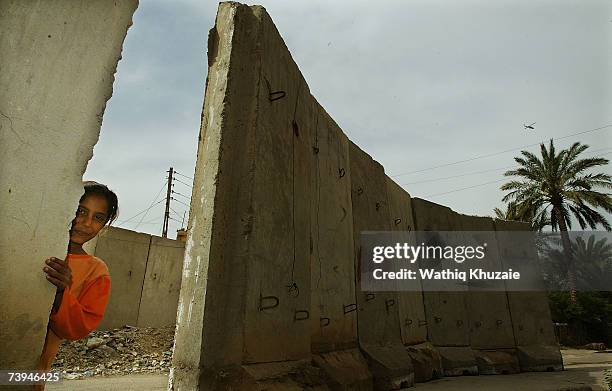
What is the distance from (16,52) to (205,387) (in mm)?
1639

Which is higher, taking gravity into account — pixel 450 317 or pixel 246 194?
pixel 246 194

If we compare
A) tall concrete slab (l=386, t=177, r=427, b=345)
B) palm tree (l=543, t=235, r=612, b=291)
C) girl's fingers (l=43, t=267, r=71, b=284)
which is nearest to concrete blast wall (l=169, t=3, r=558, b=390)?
tall concrete slab (l=386, t=177, r=427, b=345)

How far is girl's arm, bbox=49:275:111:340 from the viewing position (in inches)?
72.1

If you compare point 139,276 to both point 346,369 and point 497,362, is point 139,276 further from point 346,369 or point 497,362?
point 346,369

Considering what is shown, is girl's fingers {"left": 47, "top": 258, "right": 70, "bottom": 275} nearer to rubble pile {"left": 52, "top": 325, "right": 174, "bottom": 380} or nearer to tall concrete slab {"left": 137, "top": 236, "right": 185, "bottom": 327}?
rubble pile {"left": 52, "top": 325, "right": 174, "bottom": 380}

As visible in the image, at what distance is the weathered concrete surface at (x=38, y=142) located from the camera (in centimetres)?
159

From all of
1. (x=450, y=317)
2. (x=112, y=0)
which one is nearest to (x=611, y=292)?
(x=450, y=317)

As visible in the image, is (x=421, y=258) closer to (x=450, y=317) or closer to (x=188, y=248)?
(x=450, y=317)

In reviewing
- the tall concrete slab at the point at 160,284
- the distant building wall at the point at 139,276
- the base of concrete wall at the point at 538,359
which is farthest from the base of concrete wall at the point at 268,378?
the tall concrete slab at the point at 160,284

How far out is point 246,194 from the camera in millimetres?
2330

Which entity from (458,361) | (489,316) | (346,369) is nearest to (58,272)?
(346,369)

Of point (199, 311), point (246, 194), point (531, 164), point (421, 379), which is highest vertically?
point (531, 164)

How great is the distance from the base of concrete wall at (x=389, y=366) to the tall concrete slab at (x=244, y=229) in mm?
1144

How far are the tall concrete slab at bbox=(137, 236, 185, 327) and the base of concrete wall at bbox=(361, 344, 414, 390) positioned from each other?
696 centimetres
